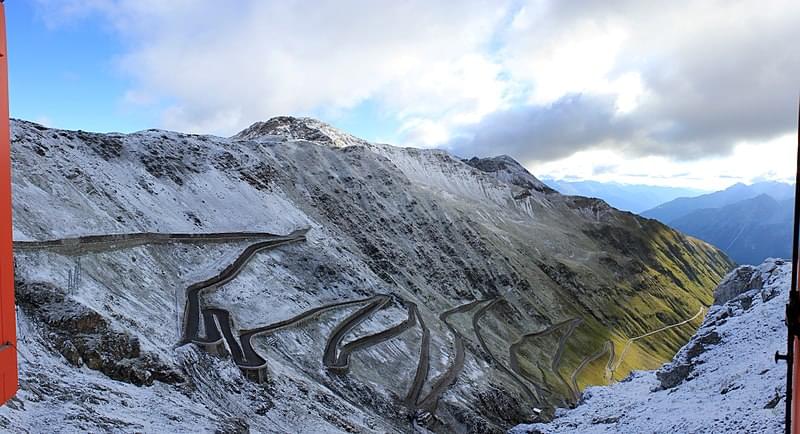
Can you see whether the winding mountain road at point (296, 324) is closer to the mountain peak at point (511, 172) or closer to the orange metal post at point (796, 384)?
the orange metal post at point (796, 384)

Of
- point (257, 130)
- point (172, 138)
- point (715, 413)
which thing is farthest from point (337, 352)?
point (257, 130)

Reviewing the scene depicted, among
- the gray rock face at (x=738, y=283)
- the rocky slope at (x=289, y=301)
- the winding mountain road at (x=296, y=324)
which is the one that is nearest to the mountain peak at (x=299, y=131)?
the rocky slope at (x=289, y=301)

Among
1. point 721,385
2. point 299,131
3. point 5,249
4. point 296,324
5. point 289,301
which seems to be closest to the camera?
point 5,249

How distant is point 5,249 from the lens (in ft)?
17.6

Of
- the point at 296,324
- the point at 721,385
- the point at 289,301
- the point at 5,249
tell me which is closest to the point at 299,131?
the point at 289,301

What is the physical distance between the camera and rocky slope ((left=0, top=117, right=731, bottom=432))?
2434cm

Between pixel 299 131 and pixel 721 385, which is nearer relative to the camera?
pixel 721 385

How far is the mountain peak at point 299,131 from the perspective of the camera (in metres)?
137

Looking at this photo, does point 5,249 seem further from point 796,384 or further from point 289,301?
point 289,301

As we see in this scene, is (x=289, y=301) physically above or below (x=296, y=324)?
above

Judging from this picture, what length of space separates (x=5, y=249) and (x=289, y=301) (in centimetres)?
4438

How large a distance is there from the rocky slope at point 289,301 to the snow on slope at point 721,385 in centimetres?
1236

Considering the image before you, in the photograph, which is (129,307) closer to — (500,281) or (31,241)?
(31,241)

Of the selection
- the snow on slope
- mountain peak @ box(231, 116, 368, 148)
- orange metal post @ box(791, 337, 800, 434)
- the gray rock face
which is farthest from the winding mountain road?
mountain peak @ box(231, 116, 368, 148)
